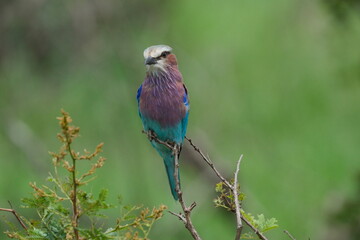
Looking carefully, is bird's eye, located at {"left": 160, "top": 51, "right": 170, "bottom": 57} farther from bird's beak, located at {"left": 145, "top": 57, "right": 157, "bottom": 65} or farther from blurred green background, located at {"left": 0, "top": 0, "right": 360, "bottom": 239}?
blurred green background, located at {"left": 0, "top": 0, "right": 360, "bottom": 239}

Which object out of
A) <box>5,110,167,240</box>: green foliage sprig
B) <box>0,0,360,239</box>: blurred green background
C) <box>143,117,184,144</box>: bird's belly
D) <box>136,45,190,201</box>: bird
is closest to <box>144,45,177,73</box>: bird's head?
<box>136,45,190,201</box>: bird

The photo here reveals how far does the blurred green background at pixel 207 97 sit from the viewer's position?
6.45m

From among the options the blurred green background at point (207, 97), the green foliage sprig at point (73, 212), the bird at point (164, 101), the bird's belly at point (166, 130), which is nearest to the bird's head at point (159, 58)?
the bird at point (164, 101)

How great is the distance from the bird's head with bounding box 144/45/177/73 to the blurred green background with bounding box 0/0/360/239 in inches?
68.3

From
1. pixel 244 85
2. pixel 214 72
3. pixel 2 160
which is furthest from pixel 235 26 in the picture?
pixel 2 160

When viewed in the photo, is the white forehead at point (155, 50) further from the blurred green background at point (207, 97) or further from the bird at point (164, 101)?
the blurred green background at point (207, 97)

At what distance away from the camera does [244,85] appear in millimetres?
11102

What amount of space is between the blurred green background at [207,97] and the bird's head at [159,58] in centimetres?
173

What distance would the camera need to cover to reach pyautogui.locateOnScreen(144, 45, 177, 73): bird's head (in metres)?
3.38

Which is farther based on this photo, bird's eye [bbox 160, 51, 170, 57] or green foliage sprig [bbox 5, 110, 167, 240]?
bird's eye [bbox 160, 51, 170, 57]

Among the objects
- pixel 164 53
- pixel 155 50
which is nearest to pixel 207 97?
pixel 164 53

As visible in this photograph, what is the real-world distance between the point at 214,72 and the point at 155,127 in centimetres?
574


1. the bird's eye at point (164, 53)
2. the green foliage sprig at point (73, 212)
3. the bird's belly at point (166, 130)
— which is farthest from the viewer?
the bird's belly at point (166, 130)

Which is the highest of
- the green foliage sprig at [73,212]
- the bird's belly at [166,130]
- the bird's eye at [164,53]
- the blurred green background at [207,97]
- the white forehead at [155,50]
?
the blurred green background at [207,97]
